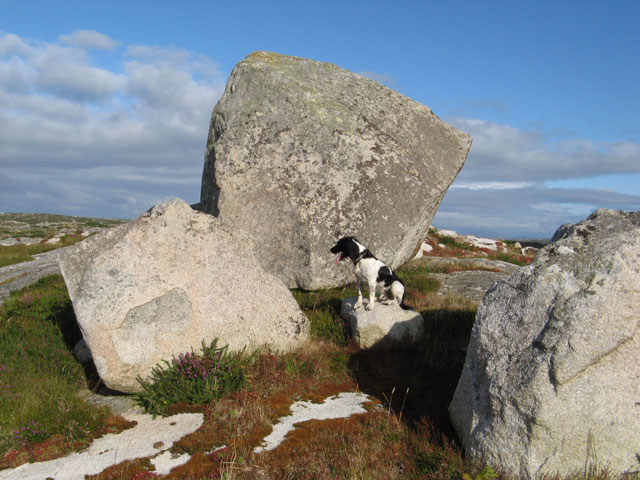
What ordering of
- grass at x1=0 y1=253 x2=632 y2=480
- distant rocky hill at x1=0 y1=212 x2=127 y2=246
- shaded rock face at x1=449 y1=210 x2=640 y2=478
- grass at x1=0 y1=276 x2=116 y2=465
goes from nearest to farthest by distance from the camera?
shaded rock face at x1=449 y1=210 x2=640 y2=478 < grass at x1=0 y1=253 x2=632 y2=480 < grass at x1=0 y1=276 x2=116 y2=465 < distant rocky hill at x1=0 y1=212 x2=127 y2=246

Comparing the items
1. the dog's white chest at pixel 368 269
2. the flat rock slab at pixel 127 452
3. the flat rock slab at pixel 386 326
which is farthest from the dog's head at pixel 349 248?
the flat rock slab at pixel 127 452

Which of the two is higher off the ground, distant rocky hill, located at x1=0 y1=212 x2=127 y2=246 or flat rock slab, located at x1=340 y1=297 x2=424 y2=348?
flat rock slab, located at x1=340 y1=297 x2=424 y2=348

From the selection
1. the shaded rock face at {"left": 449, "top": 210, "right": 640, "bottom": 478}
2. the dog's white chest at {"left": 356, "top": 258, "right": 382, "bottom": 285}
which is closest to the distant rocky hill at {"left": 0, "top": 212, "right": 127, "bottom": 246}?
the dog's white chest at {"left": 356, "top": 258, "right": 382, "bottom": 285}

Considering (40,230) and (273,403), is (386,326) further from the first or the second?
(40,230)

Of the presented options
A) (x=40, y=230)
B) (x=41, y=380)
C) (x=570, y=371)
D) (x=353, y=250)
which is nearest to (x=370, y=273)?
(x=353, y=250)

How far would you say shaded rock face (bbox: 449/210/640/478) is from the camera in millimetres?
4785

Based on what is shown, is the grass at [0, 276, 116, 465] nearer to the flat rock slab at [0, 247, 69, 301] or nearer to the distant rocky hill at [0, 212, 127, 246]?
the flat rock slab at [0, 247, 69, 301]

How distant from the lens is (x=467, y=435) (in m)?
5.51

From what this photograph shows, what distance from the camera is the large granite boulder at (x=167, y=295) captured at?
717cm

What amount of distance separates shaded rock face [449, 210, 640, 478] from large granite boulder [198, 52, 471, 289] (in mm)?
6289

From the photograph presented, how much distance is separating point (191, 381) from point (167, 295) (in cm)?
145

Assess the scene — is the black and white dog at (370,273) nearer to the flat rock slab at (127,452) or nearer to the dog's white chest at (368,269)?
the dog's white chest at (368,269)

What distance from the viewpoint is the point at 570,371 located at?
4.79 metres

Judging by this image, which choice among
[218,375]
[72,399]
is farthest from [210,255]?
[72,399]
